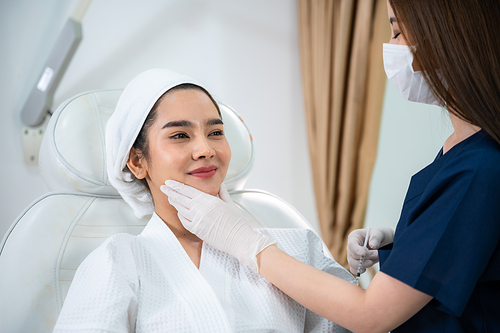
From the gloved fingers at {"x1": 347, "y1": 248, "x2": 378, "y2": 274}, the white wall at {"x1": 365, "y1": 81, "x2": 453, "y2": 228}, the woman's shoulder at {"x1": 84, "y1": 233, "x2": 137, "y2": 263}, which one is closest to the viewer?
the woman's shoulder at {"x1": 84, "y1": 233, "x2": 137, "y2": 263}

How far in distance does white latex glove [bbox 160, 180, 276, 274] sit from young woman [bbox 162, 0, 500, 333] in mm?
144

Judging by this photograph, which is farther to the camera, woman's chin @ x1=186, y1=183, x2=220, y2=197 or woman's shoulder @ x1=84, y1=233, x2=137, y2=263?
woman's chin @ x1=186, y1=183, x2=220, y2=197

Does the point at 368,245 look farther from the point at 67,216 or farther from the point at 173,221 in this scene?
the point at 67,216

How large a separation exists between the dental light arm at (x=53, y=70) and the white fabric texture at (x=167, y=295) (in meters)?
1.11

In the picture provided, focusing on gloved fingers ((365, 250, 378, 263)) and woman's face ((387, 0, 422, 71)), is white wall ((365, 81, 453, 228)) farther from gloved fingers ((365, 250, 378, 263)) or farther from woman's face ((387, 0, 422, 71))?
woman's face ((387, 0, 422, 71))

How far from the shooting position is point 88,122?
124 centimetres

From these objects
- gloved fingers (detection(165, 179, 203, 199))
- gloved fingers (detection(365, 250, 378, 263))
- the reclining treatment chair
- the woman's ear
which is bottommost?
the reclining treatment chair

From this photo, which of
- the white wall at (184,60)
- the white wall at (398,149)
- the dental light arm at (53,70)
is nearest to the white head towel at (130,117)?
the dental light arm at (53,70)

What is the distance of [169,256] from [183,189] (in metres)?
0.18

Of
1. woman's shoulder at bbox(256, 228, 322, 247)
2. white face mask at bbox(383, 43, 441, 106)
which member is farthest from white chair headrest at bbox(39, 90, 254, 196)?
white face mask at bbox(383, 43, 441, 106)

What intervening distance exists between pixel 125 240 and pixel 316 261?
1.86 feet

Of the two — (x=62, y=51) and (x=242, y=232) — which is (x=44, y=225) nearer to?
(x=242, y=232)

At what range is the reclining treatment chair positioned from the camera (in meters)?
1.02

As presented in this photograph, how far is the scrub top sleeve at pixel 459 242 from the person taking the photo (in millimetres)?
666
